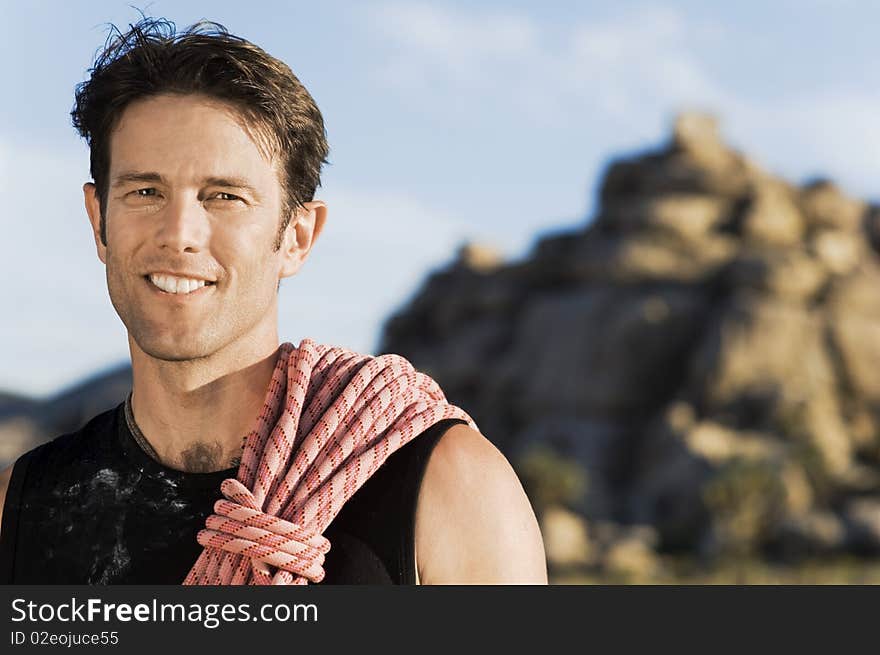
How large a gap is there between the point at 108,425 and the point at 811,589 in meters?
1.97

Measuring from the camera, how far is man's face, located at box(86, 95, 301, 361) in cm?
286

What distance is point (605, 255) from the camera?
1929 inches

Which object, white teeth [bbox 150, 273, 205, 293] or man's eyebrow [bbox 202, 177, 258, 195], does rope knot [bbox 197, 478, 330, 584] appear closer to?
white teeth [bbox 150, 273, 205, 293]

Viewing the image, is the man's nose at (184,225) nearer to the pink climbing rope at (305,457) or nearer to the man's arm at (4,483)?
the pink climbing rope at (305,457)

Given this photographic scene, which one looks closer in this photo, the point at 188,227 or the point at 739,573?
the point at 188,227

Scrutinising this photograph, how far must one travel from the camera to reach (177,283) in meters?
2.86

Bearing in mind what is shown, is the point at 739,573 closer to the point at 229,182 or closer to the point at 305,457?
the point at 305,457

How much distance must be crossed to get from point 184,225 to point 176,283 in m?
0.14

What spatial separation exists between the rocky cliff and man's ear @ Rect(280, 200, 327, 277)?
106 feet

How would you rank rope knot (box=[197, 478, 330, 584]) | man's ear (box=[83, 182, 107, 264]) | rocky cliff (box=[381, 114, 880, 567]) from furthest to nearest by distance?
rocky cliff (box=[381, 114, 880, 567]) → man's ear (box=[83, 182, 107, 264]) → rope knot (box=[197, 478, 330, 584])

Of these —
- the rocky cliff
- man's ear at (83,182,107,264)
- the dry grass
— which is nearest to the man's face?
man's ear at (83,182,107,264)

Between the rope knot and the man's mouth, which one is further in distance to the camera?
the man's mouth

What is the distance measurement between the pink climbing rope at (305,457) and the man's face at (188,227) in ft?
0.76

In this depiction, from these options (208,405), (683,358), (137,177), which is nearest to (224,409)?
(208,405)
